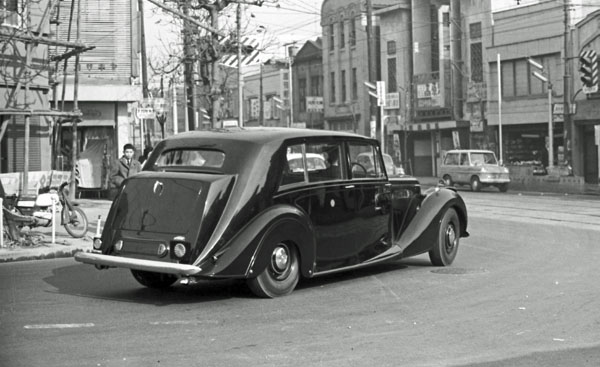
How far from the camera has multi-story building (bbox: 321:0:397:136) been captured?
62219mm

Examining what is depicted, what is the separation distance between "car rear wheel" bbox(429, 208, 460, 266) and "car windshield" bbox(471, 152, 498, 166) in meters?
26.9

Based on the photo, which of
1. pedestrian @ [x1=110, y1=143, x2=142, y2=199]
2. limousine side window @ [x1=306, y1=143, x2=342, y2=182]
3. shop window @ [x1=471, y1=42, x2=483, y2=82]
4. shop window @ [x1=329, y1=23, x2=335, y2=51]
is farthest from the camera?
shop window @ [x1=329, y1=23, x2=335, y2=51]

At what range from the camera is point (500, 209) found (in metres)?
25.2

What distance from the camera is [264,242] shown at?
9.24 metres

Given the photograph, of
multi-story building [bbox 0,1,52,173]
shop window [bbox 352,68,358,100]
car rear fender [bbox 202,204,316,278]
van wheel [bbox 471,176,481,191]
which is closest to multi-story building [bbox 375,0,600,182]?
shop window [bbox 352,68,358,100]

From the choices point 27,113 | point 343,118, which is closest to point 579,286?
point 27,113

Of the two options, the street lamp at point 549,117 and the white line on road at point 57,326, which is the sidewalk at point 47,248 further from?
the street lamp at point 549,117

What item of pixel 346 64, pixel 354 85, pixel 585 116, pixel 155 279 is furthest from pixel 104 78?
pixel 346 64

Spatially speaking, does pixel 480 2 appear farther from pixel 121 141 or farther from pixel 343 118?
pixel 121 141

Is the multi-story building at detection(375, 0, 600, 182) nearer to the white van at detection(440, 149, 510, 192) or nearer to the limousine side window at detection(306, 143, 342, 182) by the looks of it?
the white van at detection(440, 149, 510, 192)

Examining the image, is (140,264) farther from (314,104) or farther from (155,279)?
(314,104)

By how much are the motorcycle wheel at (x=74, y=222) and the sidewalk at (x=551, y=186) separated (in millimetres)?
23707

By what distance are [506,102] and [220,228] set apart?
135 ft

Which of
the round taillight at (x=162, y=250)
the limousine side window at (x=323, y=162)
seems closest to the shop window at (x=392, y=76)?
the limousine side window at (x=323, y=162)
